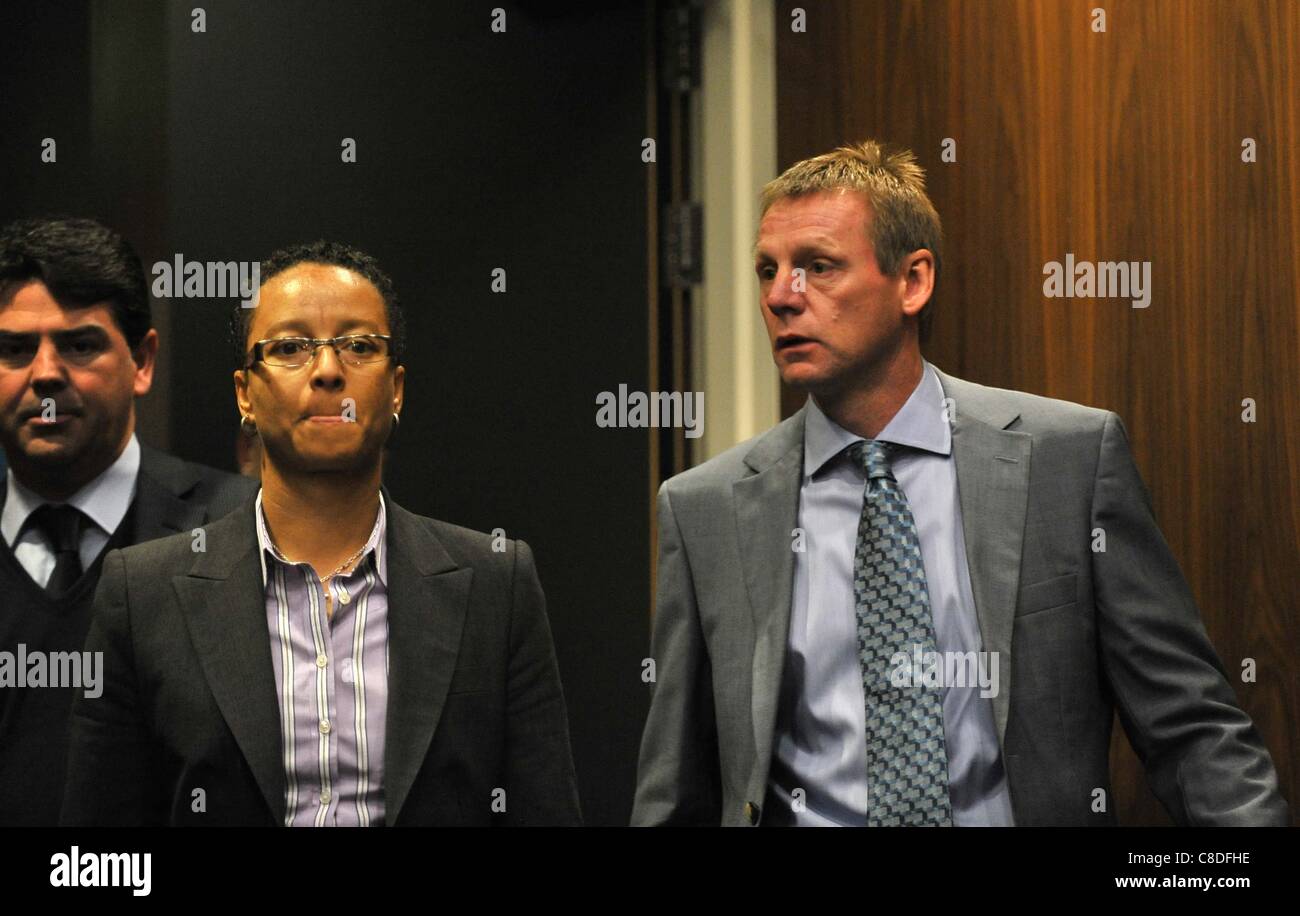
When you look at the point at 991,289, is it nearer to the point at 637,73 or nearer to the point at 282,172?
the point at 637,73

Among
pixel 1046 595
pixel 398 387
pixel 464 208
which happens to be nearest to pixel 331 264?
pixel 398 387

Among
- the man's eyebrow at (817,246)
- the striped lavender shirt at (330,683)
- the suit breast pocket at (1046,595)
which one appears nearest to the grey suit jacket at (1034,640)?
the suit breast pocket at (1046,595)

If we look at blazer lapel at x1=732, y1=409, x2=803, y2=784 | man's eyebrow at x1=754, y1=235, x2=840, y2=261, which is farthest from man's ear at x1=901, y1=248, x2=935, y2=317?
blazer lapel at x1=732, y1=409, x2=803, y2=784

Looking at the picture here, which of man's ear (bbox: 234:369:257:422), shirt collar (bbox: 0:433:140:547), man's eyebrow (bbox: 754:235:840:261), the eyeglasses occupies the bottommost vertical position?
shirt collar (bbox: 0:433:140:547)

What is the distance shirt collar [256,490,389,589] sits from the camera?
7.27 ft

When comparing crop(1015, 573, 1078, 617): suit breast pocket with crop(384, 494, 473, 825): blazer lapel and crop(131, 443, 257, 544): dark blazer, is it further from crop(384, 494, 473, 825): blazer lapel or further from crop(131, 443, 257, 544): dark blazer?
crop(131, 443, 257, 544): dark blazer

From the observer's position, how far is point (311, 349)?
2.24 metres

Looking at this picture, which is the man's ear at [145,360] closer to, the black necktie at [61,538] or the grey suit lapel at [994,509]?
the black necktie at [61,538]

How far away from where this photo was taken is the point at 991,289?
8.14ft

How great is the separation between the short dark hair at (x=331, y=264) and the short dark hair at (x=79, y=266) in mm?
194

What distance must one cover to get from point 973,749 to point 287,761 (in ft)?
3.20

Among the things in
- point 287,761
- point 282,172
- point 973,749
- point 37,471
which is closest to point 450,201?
point 282,172

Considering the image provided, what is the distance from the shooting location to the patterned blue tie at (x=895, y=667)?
2029 mm

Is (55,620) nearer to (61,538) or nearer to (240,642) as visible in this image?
(61,538)
